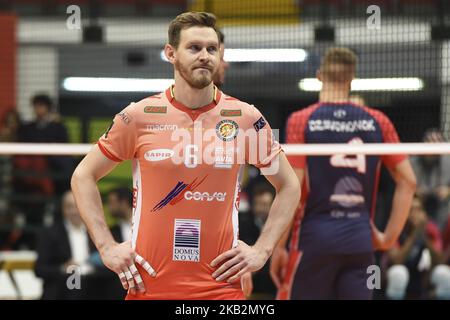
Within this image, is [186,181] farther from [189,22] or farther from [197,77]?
[189,22]

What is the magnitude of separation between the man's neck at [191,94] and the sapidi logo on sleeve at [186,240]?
62cm

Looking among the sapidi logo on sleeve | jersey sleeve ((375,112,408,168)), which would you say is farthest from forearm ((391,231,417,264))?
the sapidi logo on sleeve

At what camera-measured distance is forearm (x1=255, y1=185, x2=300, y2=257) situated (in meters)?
5.32

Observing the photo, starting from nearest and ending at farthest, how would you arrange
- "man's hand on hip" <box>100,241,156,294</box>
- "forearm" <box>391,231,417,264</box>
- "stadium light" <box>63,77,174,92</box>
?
1. "man's hand on hip" <box>100,241,156,294</box>
2. "forearm" <box>391,231,417,264</box>
3. "stadium light" <box>63,77,174,92</box>

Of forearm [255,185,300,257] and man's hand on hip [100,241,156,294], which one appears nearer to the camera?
man's hand on hip [100,241,156,294]

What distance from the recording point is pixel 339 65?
24.6ft

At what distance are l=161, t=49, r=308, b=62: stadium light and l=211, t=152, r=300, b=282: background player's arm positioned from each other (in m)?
5.64

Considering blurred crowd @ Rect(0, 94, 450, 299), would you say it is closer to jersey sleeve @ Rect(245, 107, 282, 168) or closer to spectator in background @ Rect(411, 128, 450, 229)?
spectator in background @ Rect(411, 128, 450, 229)

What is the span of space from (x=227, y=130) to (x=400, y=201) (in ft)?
8.37

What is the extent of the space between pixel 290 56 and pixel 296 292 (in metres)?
5.62

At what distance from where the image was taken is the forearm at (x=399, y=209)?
24.5 feet

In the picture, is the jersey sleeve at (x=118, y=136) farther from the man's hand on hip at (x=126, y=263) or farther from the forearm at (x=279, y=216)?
the forearm at (x=279, y=216)
